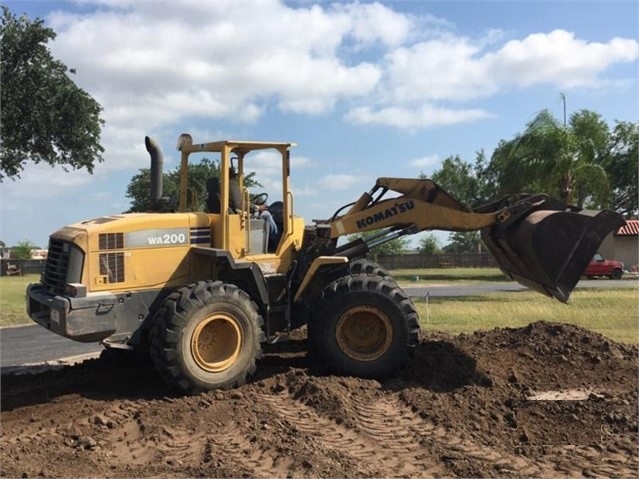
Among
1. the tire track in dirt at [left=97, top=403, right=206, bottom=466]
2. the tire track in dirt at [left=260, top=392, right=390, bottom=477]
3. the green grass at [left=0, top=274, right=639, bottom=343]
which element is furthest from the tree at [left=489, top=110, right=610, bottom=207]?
the tire track in dirt at [left=97, top=403, right=206, bottom=466]

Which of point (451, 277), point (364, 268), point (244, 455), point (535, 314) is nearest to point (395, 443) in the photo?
point (244, 455)

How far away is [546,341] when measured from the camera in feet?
31.5

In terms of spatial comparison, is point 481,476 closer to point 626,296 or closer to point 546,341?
point 546,341

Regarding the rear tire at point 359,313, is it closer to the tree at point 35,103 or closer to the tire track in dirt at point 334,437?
the tire track in dirt at point 334,437

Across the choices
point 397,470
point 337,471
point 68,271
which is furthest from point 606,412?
point 68,271

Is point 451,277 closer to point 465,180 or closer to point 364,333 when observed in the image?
point 465,180

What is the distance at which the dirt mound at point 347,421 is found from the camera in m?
5.66

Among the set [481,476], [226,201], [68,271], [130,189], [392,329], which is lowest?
[481,476]

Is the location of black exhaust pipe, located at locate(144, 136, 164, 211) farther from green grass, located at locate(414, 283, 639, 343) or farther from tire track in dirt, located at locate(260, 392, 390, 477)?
green grass, located at locate(414, 283, 639, 343)

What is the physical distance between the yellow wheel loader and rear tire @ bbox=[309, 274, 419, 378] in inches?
0.6

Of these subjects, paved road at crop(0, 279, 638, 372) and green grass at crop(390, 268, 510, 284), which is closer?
paved road at crop(0, 279, 638, 372)

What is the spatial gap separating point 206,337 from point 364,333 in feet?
6.73

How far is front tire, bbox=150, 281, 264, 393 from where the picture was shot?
7512 mm

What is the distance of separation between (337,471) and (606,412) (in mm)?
3074
